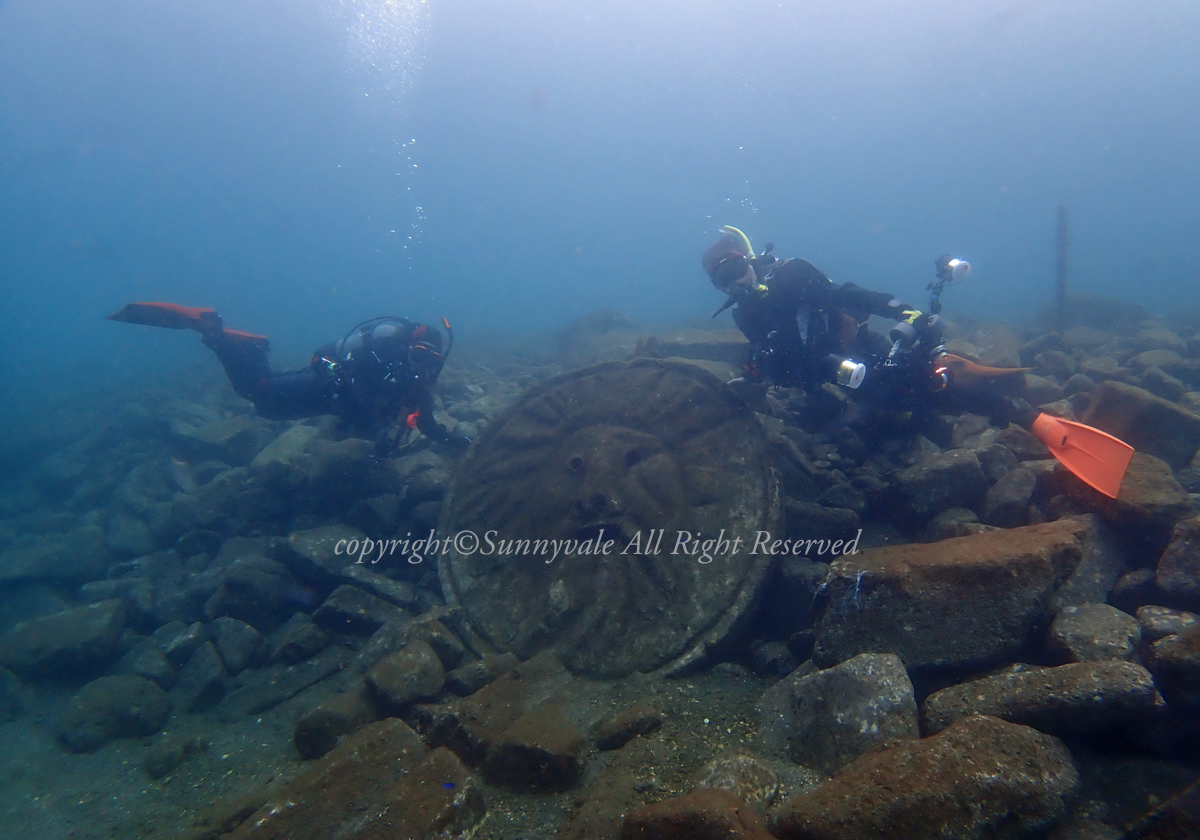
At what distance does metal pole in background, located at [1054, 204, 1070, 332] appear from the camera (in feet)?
57.4

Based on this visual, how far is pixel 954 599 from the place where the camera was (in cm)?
337

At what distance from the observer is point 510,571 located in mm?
5586

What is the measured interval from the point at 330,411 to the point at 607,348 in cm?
796

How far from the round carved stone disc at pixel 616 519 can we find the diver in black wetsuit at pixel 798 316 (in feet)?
3.52

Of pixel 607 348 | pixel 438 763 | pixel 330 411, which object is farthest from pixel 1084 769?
pixel 607 348

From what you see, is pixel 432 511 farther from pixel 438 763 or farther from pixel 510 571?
pixel 438 763

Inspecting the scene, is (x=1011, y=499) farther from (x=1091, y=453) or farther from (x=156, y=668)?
(x=156, y=668)

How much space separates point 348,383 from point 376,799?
6.33m

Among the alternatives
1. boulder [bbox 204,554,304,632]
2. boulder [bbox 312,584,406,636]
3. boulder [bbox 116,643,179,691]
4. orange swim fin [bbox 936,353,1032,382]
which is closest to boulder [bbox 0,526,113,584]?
boulder [bbox 116,643,179,691]

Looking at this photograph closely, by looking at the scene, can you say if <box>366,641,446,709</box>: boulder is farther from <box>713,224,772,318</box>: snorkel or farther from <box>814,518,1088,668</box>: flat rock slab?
<box>713,224,772,318</box>: snorkel

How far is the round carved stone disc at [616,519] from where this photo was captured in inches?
186

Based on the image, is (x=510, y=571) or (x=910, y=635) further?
(x=510, y=571)

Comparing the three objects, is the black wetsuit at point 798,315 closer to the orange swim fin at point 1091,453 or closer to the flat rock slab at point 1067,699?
the orange swim fin at point 1091,453

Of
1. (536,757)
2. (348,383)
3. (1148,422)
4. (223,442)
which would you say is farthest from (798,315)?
(223,442)
